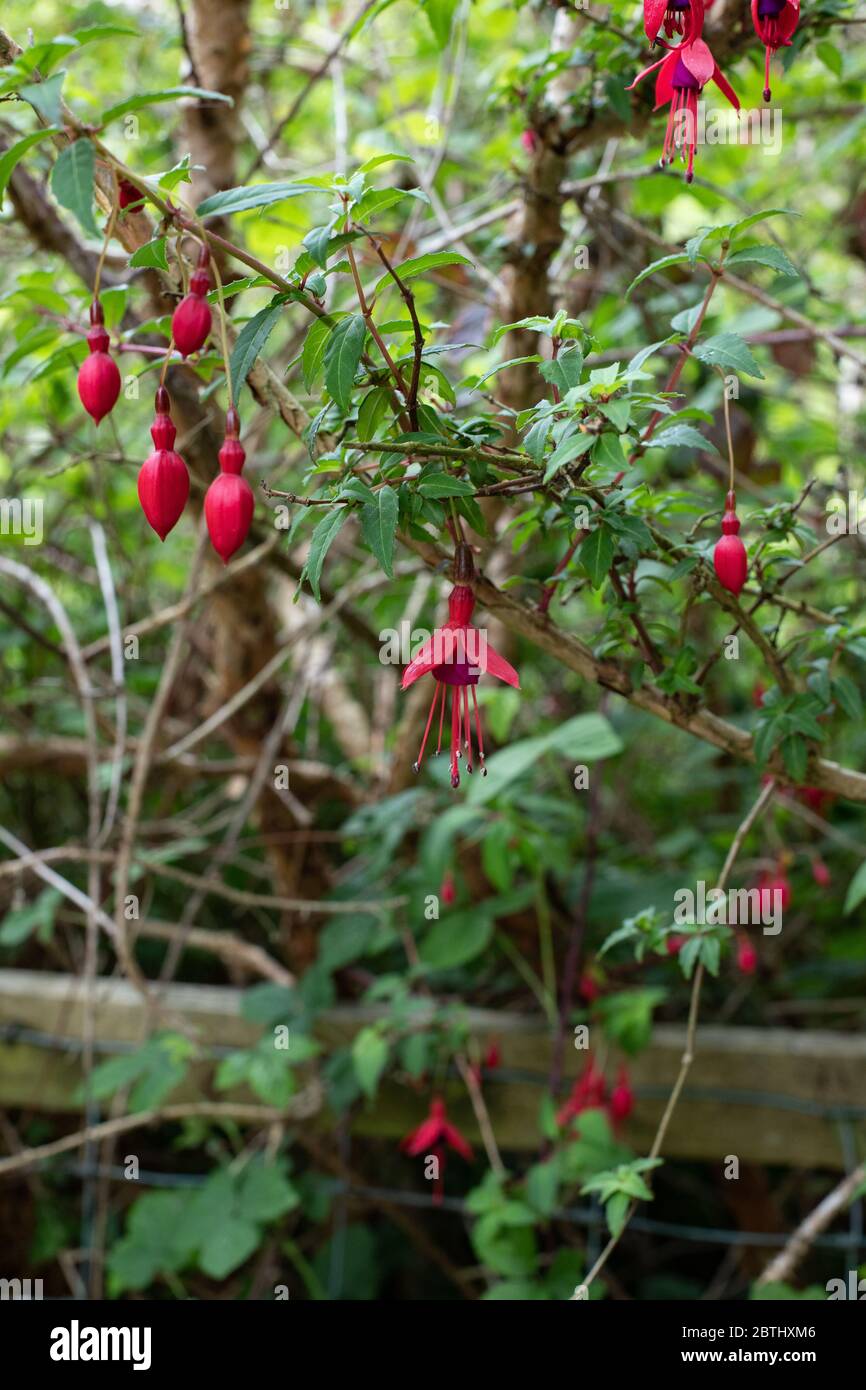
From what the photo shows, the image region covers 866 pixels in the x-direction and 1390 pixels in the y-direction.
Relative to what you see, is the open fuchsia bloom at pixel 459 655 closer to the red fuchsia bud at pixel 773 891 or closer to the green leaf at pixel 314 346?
the green leaf at pixel 314 346

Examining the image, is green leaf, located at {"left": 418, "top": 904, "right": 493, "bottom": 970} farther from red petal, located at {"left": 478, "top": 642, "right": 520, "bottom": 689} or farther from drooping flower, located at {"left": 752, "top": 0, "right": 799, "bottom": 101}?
drooping flower, located at {"left": 752, "top": 0, "right": 799, "bottom": 101}

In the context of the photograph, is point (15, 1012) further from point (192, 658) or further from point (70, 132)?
point (70, 132)

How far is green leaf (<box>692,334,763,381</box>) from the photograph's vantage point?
561mm

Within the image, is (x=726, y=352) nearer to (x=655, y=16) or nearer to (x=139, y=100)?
(x=655, y=16)

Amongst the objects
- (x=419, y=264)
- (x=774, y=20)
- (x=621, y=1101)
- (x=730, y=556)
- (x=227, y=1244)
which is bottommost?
(x=227, y=1244)

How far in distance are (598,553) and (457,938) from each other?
0.80 m

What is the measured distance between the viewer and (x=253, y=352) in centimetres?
54

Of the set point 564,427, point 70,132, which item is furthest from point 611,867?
point 70,132

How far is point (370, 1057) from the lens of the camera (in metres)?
1.22


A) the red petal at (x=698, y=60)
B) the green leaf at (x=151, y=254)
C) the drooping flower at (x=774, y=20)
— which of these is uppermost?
the drooping flower at (x=774, y=20)

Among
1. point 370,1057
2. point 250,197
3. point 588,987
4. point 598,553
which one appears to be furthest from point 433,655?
point 588,987

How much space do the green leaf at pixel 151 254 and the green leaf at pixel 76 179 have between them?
53mm

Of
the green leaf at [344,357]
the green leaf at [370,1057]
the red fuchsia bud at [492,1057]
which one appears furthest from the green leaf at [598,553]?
the red fuchsia bud at [492,1057]

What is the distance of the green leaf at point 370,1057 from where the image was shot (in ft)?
3.94
